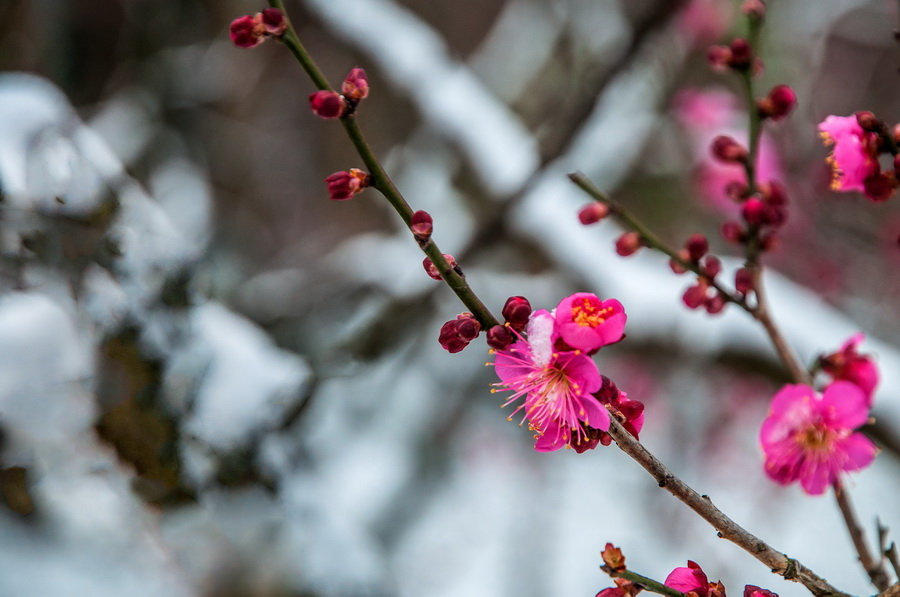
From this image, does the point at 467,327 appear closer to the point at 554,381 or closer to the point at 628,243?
the point at 554,381

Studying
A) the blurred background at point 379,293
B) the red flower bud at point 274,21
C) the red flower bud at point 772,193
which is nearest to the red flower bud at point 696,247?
the red flower bud at point 772,193

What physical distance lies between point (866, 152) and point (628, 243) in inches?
8.7

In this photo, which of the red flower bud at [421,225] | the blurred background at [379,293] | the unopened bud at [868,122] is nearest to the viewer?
the red flower bud at [421,225]

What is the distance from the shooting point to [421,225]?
1.34 feet

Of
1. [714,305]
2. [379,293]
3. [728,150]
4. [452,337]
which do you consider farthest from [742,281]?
[379,293]

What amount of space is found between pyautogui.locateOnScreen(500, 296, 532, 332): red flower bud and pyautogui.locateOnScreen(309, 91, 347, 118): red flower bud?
0.18 m

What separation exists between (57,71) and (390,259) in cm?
101

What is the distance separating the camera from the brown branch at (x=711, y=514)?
1.37ft

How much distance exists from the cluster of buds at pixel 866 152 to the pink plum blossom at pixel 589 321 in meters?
0.31

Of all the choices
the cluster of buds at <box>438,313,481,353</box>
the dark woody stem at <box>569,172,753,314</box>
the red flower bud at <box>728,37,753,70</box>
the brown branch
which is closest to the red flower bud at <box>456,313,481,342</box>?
the cluster of buds at <box>438,313,481,353</box>

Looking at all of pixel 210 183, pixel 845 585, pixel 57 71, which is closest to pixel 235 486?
pixel 57 71

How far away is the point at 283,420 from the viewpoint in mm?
1104

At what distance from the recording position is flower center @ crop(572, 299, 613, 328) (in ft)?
1.42

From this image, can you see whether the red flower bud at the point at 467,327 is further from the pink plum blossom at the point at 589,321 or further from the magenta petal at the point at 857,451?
the magenta petal at the point at 857,451
